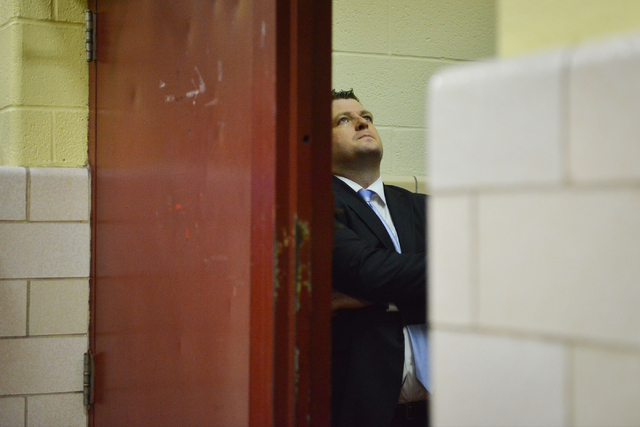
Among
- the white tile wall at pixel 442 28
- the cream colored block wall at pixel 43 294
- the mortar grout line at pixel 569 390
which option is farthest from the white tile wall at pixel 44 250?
the mortar grout line at pixel 569 390

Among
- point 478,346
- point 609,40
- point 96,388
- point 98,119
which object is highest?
point 98,119

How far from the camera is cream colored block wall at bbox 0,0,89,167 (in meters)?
1.79

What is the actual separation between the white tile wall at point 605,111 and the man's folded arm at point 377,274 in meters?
0.97

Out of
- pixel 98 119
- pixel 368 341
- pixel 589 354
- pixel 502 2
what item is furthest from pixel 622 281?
pixel 98 119

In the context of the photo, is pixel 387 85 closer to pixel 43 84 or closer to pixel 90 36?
pixel 90 36

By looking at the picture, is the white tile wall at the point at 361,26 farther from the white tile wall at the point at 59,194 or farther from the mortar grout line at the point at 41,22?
the white tile wall at the point at 59,194

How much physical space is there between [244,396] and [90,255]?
0.98 meters

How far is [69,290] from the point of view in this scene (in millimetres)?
1788

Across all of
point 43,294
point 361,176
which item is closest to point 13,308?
point 43,294

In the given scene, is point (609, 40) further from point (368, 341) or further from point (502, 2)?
point (368, 341)

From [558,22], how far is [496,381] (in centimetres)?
38

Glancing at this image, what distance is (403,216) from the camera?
185 centimetres

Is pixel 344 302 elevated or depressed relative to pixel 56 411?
elevated

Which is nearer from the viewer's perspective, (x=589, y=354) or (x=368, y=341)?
(x=589, y=354)
